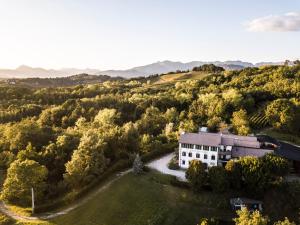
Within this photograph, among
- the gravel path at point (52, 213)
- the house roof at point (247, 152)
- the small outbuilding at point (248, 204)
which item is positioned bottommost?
the gravel path at point (52, 213)

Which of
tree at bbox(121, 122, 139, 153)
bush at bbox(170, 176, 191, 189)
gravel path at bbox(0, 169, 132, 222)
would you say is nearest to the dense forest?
tree at bbox(121, 122, 139, 153)

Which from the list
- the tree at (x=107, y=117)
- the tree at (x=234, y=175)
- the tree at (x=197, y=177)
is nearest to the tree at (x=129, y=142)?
the tree at (x=197, y=177)

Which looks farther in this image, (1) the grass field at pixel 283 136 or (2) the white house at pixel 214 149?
(1) the grass field at pixel 283 136

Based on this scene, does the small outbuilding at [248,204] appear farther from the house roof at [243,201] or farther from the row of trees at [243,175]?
the row of trees at [243,175]

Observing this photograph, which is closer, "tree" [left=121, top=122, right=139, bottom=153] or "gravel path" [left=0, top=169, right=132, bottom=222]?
"gravel path" [left=0, top=169, right=132, bottom=222]

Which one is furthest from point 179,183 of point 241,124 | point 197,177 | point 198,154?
point 241,124

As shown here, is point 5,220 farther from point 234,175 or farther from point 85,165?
point 234,175

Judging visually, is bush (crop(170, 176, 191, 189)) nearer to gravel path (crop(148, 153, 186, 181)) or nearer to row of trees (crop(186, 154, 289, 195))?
row of trees (crop(186, 154, 289, 195))

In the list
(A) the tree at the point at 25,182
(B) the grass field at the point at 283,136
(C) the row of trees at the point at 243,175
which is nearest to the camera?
(C) the row of trees at the point at 243,175
